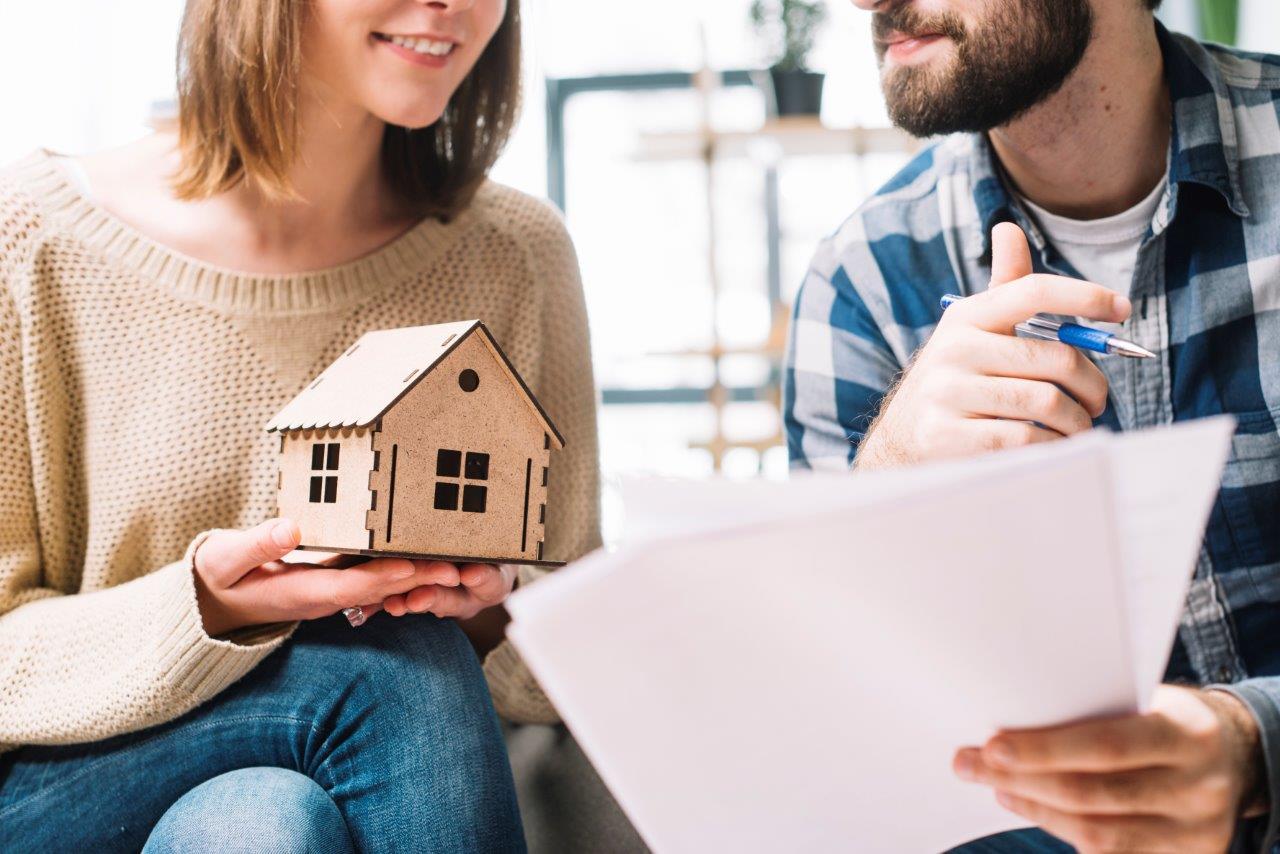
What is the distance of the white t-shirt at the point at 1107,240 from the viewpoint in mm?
1127

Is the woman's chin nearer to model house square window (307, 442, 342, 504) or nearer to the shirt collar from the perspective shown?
model house square window (307, 442, 342, 504)

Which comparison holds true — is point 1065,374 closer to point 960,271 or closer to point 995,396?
point 995,396

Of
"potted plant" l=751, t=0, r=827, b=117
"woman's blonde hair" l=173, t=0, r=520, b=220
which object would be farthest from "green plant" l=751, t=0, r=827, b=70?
"woman's blonde hair" l=173, t=0, r=520, b=220

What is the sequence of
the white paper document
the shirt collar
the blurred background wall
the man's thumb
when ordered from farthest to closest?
1. the blurred background wall
2. the shirt collar
3. the man's thumb
4. the white paper document

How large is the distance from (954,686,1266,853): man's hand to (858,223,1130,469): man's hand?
26 centimetres

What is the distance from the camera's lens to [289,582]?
948 mm

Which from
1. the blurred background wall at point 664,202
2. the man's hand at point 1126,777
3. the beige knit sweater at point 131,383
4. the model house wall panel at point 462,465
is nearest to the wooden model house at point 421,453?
the model house wall panel at point 462,465

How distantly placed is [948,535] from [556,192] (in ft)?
15.3

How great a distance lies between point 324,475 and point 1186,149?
2.75 ft

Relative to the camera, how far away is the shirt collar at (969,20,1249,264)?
42.6 inches

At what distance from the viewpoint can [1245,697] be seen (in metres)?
0.61

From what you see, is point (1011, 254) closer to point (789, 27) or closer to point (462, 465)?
point (462, 465)

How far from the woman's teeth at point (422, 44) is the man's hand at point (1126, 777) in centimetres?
94

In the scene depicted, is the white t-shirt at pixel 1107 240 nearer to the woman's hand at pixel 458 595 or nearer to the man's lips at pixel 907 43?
the man's lips at pixel 907 43
